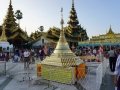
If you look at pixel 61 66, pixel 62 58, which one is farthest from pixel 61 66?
pixel 62 58

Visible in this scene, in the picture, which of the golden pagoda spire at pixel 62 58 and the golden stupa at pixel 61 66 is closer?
the golden stupa at pixel 61 66

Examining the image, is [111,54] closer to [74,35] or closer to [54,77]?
[54,77]

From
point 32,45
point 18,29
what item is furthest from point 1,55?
point 32,45

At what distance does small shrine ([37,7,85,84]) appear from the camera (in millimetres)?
7086

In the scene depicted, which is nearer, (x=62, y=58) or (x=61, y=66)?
(x=61, y=66)

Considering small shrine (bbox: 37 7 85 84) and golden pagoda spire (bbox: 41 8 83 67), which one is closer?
small shrine (bbox: 37 7 85 84)

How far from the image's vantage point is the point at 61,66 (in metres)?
7.61

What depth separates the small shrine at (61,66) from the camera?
23.2 ft

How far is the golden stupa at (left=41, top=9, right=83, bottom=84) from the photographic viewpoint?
7.08 m

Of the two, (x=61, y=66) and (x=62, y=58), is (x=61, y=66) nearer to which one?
(x=61, y=66)

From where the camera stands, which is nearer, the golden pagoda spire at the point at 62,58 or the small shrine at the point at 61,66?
the small shrine at the point at 61,66

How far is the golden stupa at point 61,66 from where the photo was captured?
7.08m

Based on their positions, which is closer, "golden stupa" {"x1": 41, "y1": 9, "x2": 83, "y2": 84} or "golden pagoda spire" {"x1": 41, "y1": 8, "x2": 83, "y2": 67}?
"golden stupa" {"x1": 41, "y1": 9, "x2": 83, "y2": 84}

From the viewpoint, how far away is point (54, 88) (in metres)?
6.83
